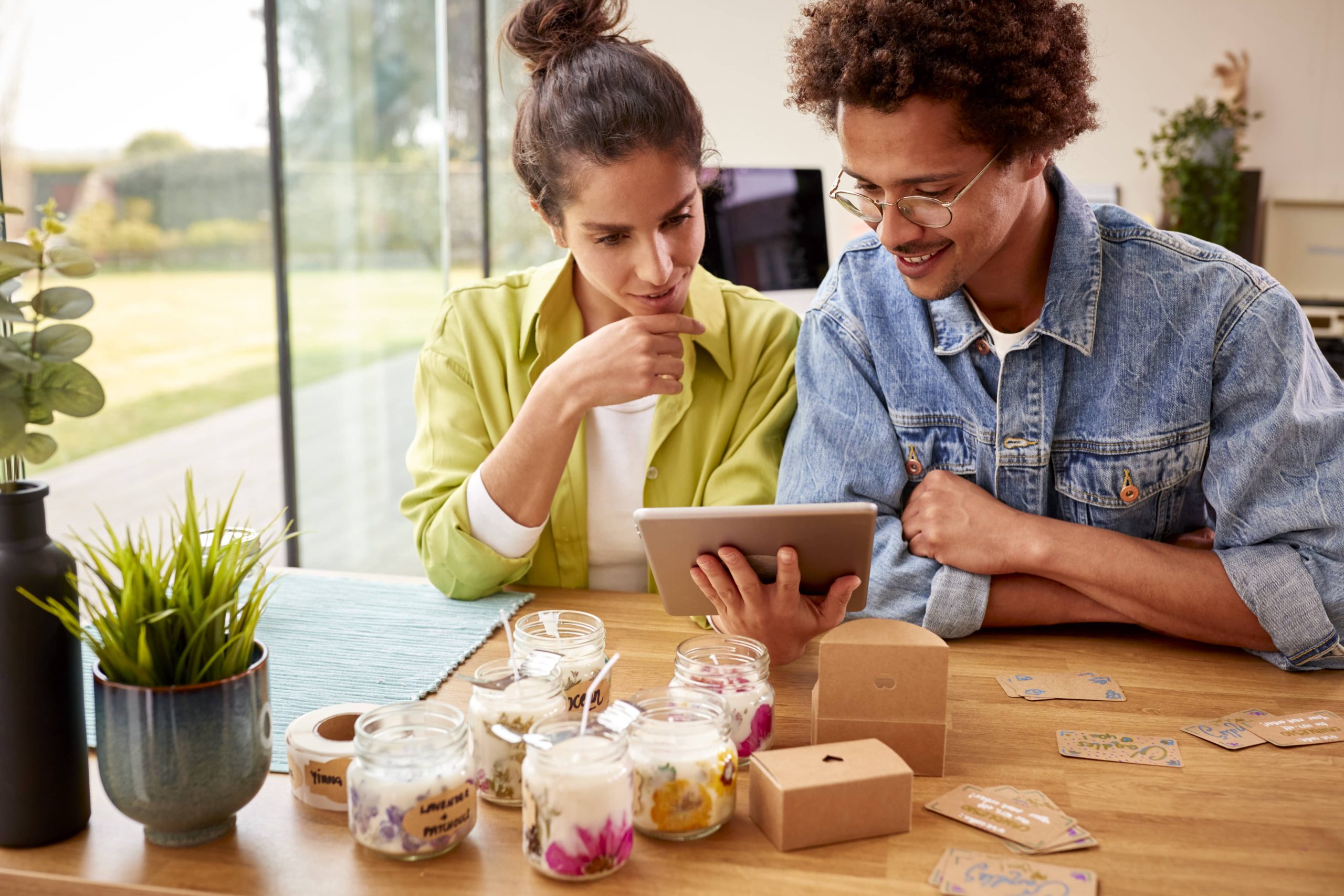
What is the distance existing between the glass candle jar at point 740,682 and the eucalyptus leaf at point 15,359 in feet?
2.10

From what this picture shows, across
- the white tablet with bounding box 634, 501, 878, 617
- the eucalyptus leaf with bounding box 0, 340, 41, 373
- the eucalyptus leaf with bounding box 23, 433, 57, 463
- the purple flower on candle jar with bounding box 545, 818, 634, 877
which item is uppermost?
the eucalyptus leaf with bounding box 0, 340, 41, 373

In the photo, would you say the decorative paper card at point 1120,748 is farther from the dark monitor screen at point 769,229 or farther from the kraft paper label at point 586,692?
the dark monitor screen at point 769,229

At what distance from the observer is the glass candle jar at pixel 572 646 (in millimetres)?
1112

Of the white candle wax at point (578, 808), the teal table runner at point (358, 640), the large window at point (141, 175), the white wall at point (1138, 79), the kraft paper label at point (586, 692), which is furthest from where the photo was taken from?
the white wall at point (1138, 79)

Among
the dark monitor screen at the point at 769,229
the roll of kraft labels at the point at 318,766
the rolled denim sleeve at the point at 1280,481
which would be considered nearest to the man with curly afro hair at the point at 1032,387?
the rolled denim sleeve at the point at 1280,481

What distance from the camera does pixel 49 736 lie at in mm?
943

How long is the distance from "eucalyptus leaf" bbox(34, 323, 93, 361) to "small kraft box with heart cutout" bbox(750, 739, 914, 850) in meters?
0.69

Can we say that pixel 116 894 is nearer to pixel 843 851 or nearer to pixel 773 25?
pixel 843 851

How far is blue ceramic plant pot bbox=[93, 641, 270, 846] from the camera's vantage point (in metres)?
0.90

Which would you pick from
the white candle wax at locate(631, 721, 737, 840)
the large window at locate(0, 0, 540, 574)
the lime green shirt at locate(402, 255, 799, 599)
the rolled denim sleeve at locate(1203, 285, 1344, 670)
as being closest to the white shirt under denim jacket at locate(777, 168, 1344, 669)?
the rolled denim sleeve at locate(1203, 285, 1344, 670)

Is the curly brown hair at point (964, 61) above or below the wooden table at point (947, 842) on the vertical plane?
above

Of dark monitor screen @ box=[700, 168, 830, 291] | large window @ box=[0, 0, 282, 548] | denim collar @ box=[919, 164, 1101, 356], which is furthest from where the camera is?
large window @ box=[0, 0, 282, 548]

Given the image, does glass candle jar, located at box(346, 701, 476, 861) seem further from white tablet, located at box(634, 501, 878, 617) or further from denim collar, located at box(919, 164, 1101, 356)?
denim collar, located at box(919, 164, 1101, 356)

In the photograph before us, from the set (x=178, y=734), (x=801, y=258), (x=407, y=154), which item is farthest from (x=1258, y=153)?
(x=178, y=734)
